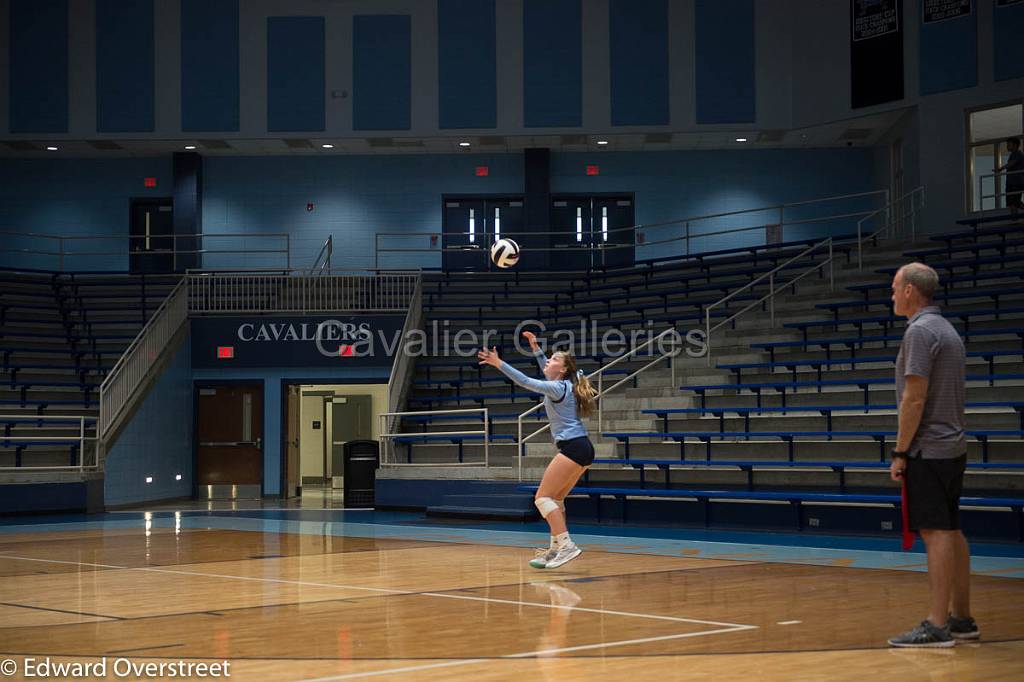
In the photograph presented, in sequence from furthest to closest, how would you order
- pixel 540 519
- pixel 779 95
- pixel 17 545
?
pixel 779 95, pixel 540 519, pixel 17 545

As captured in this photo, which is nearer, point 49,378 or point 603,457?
point 603,457

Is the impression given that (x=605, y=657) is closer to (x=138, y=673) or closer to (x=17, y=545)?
(x=138, y=673)

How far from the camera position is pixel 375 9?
28.7 m

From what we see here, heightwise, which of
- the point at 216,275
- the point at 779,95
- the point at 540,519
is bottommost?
the point at 540,519

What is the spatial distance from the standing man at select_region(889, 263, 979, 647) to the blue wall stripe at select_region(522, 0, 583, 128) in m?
22.4

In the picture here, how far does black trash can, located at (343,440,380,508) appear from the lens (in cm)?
2172

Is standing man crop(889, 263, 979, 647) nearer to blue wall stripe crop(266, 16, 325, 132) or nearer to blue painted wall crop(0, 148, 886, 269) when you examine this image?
blue painted wall crop(0, 148, 886, 269)

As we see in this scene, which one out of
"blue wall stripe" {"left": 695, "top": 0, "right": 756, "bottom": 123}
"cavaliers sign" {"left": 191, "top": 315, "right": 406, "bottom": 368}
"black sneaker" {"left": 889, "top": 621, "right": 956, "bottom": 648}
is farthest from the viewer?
"blue wall stripe" {"left": 695, "top": 0, "right": 756, "bottom": 123}

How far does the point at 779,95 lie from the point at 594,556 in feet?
59.6

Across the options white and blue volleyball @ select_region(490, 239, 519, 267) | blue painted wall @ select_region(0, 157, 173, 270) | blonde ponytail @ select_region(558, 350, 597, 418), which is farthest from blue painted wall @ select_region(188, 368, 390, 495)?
blonde ponytail @ select_region(558, 350, 597, 418)

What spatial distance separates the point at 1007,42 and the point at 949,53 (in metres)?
1.22

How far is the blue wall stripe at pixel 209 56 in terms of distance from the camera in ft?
93.8

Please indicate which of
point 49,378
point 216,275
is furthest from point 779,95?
point 49,378

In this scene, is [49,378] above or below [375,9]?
below
